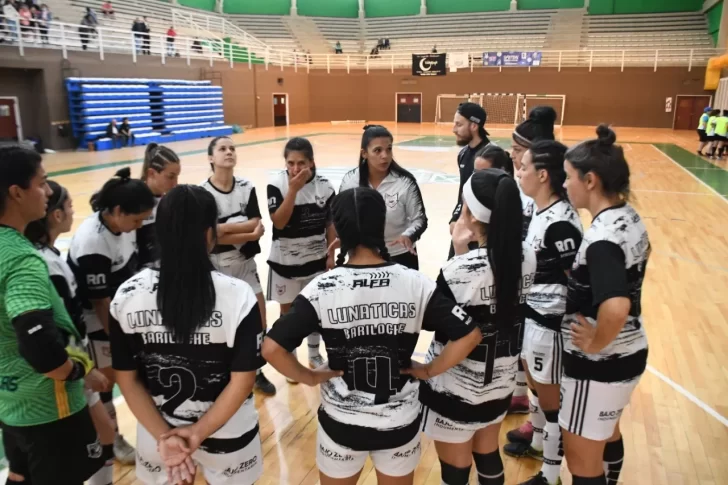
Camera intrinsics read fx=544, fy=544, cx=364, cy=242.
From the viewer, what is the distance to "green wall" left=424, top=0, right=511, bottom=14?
108ft

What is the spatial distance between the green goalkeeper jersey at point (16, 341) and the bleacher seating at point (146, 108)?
14.9 m

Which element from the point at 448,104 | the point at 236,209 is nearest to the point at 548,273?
the point at 236,209

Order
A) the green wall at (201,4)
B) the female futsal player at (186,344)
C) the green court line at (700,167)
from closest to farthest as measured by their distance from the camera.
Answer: the female futsal player at (186,344) < the green court line at (700,167) < the green wall at (201,4)

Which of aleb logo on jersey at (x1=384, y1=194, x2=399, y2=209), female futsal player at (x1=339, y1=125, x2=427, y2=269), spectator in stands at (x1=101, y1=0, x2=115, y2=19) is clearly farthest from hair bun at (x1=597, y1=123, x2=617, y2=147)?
spectator in stands at (x1=101, y1=0, x2=115, y2=19)

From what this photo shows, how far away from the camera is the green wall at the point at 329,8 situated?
34969mm

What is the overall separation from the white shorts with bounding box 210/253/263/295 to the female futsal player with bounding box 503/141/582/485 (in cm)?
210

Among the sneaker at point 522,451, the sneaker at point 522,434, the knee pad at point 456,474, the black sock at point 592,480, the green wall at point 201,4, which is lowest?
the sneaker at point 522,451

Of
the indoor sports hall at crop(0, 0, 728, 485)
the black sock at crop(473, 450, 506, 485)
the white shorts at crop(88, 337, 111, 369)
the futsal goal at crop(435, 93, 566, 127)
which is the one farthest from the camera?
the futsal goal at crop(435, 93, 566, 127)

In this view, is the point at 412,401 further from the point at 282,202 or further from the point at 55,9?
the point at 55,9

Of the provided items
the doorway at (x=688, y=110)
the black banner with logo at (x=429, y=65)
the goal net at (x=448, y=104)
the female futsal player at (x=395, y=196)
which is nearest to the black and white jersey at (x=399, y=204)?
the female futsal player at (x=395, y=196)

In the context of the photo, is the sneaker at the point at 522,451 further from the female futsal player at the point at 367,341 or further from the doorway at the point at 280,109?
the doorway at the point at 280,109

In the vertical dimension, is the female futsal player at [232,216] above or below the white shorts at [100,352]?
above

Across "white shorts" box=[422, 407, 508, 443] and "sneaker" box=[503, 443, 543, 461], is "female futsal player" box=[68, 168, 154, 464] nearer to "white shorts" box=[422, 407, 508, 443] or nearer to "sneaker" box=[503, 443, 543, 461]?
"white shorts" box=[422, 407, 508, 443]

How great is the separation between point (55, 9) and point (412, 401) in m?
25.0
